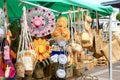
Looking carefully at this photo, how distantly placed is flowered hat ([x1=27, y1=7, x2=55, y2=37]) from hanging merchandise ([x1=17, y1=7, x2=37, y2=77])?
0.71ft

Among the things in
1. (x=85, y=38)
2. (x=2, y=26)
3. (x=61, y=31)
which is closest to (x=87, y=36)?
(x=85, y=38)

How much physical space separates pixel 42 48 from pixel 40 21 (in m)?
0.38

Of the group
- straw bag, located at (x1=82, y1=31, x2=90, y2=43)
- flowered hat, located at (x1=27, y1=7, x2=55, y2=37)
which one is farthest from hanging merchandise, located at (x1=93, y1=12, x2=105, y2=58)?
flowered hat, located at (x1=27, y1=7, x2=55, y2=37)

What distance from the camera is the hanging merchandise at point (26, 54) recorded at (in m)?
3.80

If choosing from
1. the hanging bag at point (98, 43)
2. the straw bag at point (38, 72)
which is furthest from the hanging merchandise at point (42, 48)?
the hanging bag at point (98, 43)

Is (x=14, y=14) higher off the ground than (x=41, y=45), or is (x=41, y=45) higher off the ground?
(x=14, y=14)

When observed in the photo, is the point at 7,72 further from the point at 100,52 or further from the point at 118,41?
the point at 118,41

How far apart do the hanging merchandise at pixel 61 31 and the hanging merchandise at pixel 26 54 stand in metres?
0.57

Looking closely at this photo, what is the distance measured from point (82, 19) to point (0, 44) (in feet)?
5.99

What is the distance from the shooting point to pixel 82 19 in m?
5.19

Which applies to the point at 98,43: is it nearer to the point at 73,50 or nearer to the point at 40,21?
the point at 73,50

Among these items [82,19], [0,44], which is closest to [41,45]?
[0,44]

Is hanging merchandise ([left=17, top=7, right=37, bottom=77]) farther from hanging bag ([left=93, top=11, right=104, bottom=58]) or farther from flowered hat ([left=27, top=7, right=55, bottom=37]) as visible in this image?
hanging bag ([left=93, top=11, right=104, bottom=58])

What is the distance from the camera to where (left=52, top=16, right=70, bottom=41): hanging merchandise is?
4453mm
